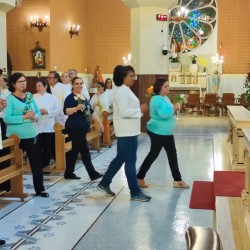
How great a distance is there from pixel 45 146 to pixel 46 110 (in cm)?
74

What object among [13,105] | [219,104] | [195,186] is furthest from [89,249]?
[219,104]

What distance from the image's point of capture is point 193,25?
24.0 metres

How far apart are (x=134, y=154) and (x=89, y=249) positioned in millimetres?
1801

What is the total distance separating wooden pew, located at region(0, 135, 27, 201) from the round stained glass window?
18519mm

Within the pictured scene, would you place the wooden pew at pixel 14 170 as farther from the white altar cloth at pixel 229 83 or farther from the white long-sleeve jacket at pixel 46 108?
the white altar cloth at pixel 229 83

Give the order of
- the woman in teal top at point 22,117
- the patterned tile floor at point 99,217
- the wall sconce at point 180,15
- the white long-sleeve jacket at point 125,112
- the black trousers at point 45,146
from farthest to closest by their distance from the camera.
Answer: the wall sconce at point 180,15 < the black trousers at point 45,146 < the woman in teal top at point 22,117 < the white long-sleeve jacket at point 125,112 < the patterned tile floor at point 99,217

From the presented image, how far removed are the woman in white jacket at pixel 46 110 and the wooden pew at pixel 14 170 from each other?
143 centimetres

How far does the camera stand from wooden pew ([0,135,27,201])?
231 inches

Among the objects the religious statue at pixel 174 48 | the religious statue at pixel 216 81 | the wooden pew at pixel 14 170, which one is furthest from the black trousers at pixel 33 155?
the religious statue at pixel 174 48

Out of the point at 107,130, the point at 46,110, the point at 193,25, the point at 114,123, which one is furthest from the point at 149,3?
the point at 193,25

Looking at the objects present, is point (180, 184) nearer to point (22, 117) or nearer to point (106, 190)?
point (106, 190)

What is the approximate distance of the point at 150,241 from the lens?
4.57 m

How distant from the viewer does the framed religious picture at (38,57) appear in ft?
52.2

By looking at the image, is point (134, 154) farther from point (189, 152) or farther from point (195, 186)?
point (189, 152)
